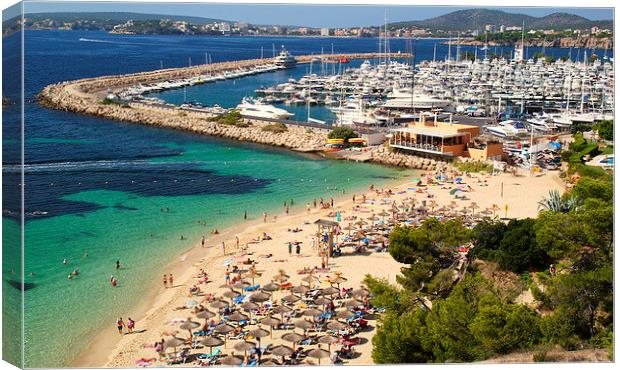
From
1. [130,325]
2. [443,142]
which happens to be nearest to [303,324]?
[130,325]

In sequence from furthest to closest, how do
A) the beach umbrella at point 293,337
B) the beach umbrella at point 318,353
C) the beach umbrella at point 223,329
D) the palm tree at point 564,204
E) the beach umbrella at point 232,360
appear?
the palm tree at point 564,204
the beach umbrella at point 223,329
the beach umbrella at point 293,337
the beach umbrella at point 318,353
the beach umbrella at point 232,360

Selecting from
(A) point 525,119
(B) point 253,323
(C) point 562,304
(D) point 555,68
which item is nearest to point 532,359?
(C) point 562,304

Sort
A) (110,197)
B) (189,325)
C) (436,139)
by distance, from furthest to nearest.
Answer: (436,139), (110,197), (189,325)

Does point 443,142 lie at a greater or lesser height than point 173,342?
greater

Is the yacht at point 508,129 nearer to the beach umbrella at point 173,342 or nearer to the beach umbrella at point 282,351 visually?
the beach umbrella at point 282,351

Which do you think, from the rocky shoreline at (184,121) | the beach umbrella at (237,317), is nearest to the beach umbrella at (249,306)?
the beach umbrella at (237,317)

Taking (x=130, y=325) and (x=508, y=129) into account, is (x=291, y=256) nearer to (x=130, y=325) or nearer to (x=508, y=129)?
(x=130, y=325)

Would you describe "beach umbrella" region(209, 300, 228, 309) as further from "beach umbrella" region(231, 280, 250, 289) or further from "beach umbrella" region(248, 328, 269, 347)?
"beach umbrella" region(248, 328, 269, 347)
